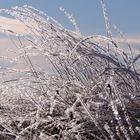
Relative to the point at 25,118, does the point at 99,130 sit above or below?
below

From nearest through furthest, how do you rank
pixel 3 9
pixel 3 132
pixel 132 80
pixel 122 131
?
pixel 122 131
pixel 3 132
pixel 132 80
pixel 3 9

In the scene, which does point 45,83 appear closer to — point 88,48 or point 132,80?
point 88,48

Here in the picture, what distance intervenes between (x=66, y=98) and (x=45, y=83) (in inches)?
6.4

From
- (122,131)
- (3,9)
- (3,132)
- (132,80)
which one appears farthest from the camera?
(3,9)

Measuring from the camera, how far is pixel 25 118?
9.06 feet

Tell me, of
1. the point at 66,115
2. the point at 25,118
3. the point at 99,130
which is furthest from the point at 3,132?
the point at 99,130

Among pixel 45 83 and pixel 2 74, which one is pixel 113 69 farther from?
pixel 2 74

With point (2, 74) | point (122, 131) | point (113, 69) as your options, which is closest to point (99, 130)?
point (122, 131)

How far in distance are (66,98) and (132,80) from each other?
0.40 m

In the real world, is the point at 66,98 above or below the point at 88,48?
below

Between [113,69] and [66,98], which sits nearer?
[113,69]

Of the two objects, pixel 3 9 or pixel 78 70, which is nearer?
pixel 78 70

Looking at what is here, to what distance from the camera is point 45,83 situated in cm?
292

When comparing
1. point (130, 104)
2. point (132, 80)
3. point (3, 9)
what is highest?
point (3, 9)
